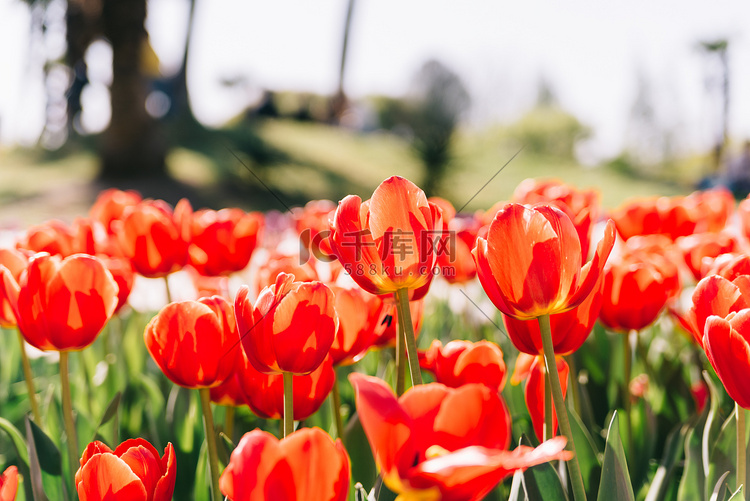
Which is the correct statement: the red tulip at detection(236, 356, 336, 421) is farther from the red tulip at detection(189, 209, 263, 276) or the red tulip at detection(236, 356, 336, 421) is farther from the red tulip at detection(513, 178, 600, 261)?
the red tulip at detection(189, 209, 263, 276)

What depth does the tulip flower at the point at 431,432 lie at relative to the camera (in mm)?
500

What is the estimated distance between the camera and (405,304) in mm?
782

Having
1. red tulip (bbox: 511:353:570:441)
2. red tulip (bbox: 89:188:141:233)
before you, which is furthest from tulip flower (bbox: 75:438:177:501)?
red tulip (bbox: 89:188:141:233)

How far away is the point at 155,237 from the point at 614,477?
1.23 m

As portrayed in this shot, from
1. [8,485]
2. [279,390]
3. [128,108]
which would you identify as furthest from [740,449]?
[128,108]

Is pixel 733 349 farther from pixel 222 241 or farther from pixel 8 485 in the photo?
pixel 222 241

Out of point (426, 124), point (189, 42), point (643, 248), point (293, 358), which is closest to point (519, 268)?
point (293, 358)

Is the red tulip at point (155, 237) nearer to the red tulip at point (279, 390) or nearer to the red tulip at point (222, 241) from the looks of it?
the red tulip at point (222, 241)

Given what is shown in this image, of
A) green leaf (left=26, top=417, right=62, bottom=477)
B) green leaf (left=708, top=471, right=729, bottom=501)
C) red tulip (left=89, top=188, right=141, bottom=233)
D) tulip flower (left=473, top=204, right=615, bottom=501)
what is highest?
tulip flower (left=473, top=204, right=615, bottom=501)

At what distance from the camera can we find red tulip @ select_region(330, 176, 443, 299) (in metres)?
0.74

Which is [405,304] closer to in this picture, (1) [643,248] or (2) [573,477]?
(2) [573,477]

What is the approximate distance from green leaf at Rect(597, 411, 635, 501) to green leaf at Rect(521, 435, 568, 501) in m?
0.05

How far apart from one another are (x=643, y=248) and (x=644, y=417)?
458 millimetres

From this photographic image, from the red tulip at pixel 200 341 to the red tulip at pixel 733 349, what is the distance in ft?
1.95
